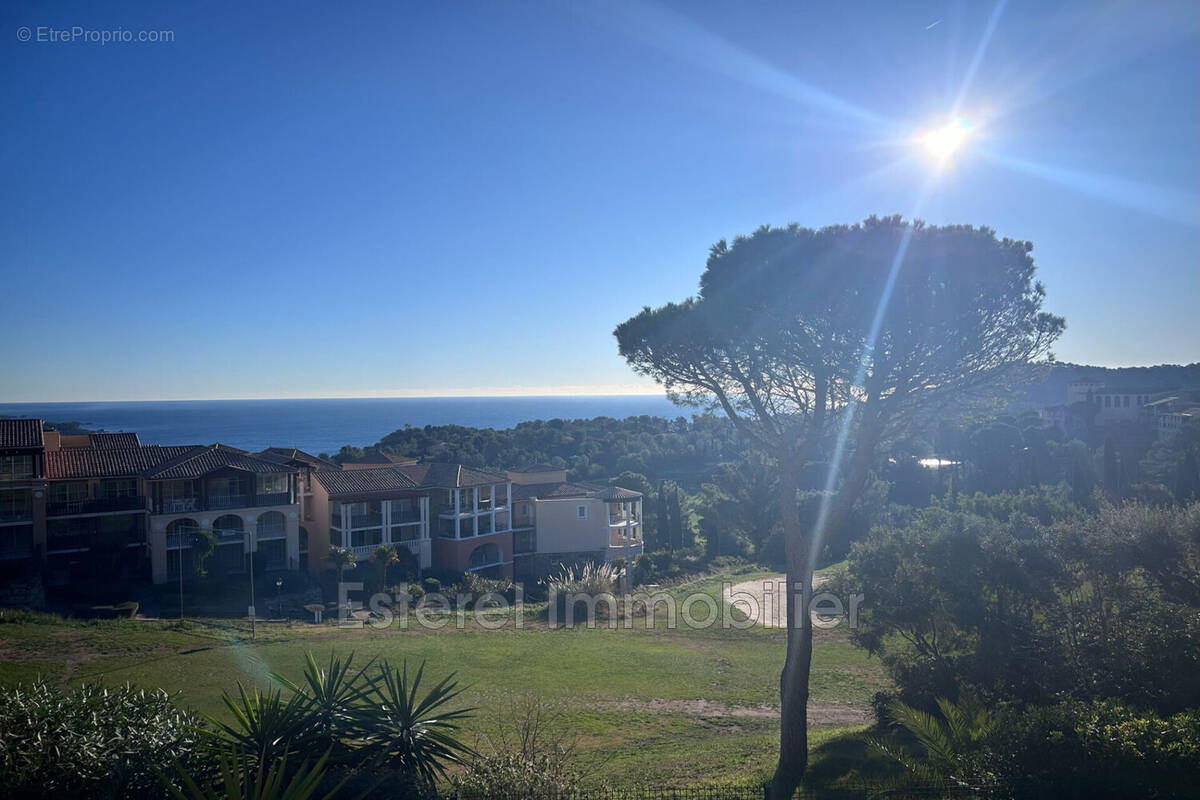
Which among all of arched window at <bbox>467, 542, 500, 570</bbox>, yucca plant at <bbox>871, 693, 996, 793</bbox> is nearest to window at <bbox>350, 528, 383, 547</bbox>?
arched window at <bbox>467, 542, 500, 570</bbox>

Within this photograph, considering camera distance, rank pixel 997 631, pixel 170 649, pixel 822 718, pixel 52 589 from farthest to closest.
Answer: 1. pixel 52 589
2. pixel 170 649
3. pixel 822 718
4. pixel 997 631

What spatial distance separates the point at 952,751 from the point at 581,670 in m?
9.60

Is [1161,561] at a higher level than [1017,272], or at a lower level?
lower

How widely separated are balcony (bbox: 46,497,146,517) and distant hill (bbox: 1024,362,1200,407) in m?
38.3

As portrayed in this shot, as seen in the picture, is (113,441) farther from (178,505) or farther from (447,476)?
(447,476)

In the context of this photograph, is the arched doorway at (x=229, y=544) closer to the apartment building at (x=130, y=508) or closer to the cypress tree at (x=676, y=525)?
the apartment building at (x=130, y=508)

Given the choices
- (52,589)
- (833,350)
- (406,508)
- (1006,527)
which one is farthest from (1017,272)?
(52,589)

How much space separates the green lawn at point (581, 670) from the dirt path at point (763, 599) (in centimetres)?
318

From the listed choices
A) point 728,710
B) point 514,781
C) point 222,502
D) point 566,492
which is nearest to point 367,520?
point 222,502

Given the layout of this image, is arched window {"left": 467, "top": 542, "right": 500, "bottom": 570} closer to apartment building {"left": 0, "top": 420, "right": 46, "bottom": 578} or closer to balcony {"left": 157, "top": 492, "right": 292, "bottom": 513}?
balcony {"left": 157, "top": 492, "right": 292, "bottom": 513}

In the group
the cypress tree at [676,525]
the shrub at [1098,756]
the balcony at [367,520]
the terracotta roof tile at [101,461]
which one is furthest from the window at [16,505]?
the shrub at [1098,756]

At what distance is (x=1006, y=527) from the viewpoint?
628 inches

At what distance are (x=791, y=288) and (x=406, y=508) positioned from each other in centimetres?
2436

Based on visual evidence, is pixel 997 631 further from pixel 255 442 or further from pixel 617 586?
pixel 255 442
